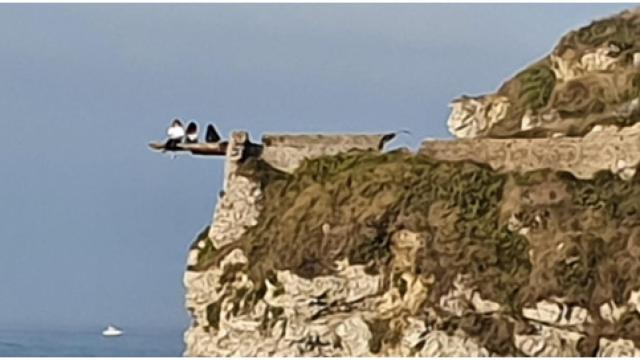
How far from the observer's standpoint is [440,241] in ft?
102

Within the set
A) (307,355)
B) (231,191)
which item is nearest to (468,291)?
(307,355)

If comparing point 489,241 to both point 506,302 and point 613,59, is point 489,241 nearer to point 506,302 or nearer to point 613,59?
point 506,302

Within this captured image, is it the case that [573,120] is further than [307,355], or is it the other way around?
[573,120]

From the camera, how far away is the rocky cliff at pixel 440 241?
2962 cm

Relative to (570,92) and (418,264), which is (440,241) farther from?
(570,92)

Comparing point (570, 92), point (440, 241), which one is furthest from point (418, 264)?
point (570, 92)

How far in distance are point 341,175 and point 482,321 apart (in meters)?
3.90

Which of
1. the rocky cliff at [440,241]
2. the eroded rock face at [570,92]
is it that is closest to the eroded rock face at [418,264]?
the rocky cliff at [440,241]

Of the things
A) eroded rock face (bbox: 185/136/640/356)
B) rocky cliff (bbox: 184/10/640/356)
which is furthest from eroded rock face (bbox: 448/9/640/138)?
eroded rock face (bbox: 185/136/640/356)

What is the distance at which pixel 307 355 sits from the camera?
30.9 metres

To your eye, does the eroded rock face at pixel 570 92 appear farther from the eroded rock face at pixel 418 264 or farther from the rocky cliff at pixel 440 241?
the eroded rock face at pixel 418 264

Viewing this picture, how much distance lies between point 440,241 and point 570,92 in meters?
4.46

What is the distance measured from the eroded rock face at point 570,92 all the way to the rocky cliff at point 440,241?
56mm

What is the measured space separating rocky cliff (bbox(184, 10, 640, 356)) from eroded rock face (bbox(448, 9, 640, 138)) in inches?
2.2
